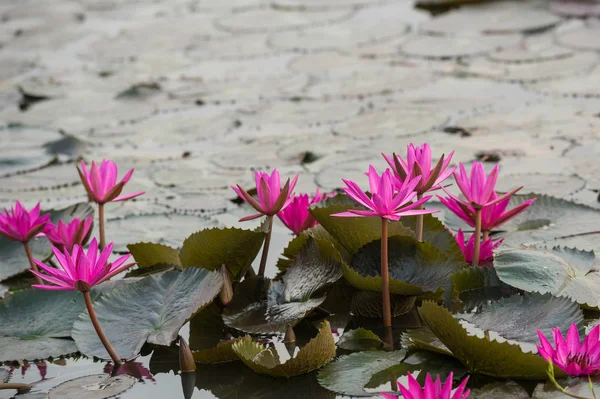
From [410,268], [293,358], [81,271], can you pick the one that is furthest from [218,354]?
[410,268]

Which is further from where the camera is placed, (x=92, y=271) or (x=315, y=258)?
(x=315, y=258)

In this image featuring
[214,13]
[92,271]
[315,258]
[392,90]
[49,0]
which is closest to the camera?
[92,271]

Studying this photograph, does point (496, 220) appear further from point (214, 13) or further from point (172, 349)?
point (214, 13)

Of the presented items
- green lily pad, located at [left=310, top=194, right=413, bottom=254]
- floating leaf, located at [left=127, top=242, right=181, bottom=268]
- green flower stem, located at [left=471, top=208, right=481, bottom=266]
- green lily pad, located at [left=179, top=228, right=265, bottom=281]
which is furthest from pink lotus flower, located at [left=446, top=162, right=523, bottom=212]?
floating leaf, located at [left=127, top=242, right=181, bottom=268]

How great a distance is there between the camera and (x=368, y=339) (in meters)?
1.53

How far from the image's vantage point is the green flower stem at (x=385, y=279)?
1430 millimetres

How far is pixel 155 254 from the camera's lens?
1775mm

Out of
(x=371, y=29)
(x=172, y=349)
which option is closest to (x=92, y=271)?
(x=172, y=349)

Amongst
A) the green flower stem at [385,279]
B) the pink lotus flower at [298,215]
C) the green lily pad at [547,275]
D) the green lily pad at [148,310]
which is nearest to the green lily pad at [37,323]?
the green lily pad at [148,310]

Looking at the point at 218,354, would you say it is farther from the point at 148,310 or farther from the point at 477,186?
the point at 477,186

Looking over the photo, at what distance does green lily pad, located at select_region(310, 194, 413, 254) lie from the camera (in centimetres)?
162

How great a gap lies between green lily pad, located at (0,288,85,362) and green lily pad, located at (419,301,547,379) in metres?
0.66

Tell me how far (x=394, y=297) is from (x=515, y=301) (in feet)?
0.74

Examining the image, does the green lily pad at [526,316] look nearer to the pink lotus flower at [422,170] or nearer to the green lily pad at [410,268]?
the green lily pad at [410,268]
